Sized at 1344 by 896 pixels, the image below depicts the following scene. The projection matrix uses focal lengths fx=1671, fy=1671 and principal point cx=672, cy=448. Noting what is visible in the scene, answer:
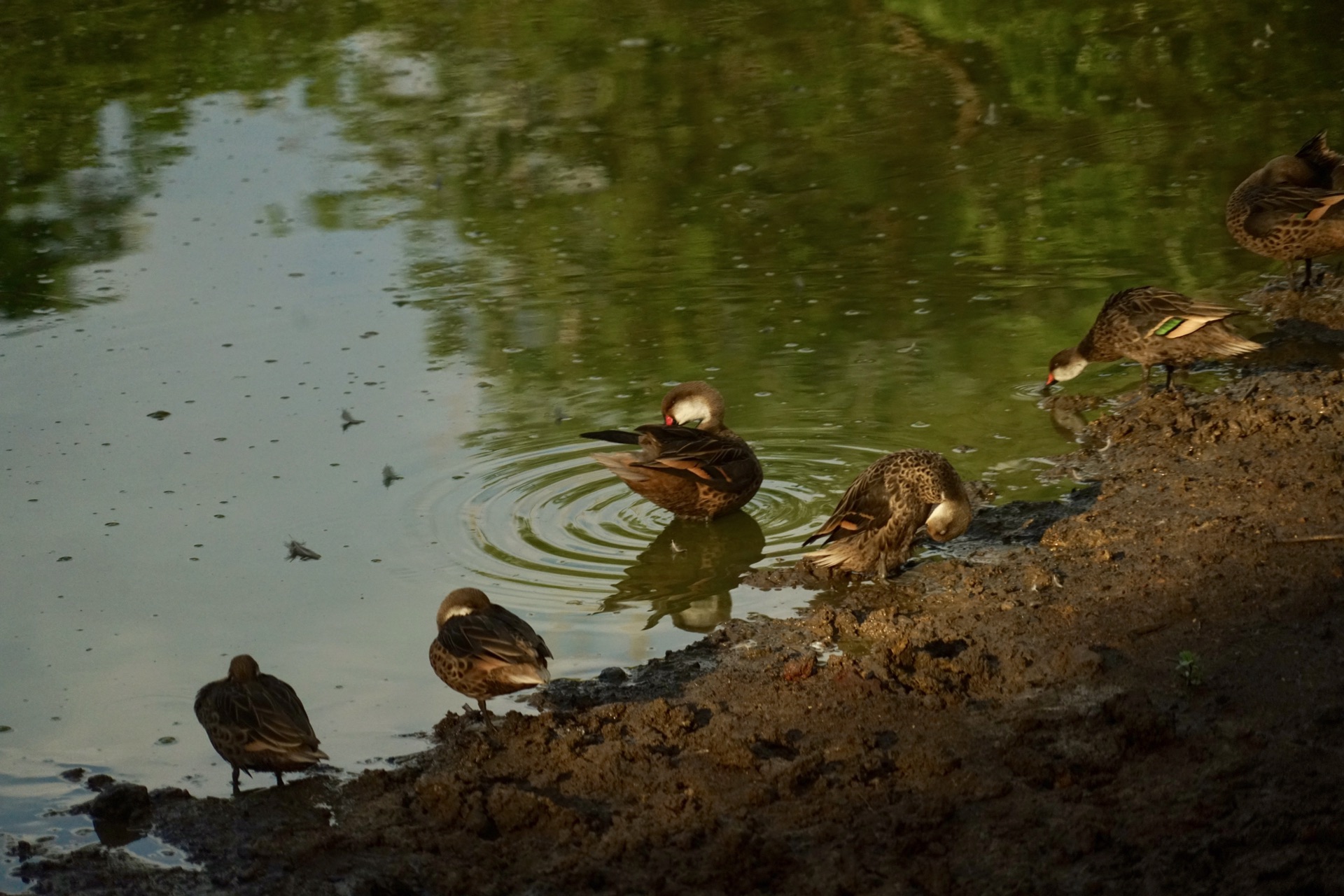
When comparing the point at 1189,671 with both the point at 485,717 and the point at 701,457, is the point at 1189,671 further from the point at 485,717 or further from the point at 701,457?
the point at 701,457

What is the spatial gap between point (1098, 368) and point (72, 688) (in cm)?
673

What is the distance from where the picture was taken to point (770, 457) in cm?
973

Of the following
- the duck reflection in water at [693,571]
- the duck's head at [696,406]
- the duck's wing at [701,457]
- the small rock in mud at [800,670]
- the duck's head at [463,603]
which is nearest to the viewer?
the small rock in mud at [800,670]

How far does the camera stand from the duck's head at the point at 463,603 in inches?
278

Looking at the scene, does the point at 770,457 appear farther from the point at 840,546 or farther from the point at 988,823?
the point at 988,823

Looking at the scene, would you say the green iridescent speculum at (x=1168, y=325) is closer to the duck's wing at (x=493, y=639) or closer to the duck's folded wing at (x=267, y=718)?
the duck's wing at (x=493, y=639)

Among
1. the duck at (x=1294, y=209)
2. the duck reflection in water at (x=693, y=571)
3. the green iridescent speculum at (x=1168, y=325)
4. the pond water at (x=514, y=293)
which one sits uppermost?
the duck at (x=1294, y=209)

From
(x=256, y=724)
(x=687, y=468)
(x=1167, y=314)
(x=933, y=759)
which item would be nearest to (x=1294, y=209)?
(x=1167, y=314)

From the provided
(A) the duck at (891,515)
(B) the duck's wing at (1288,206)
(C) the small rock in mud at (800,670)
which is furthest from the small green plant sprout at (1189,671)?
(B) the duck's wing at (1288,206)

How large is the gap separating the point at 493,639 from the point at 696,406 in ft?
9.76

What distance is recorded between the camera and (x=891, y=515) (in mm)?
7910

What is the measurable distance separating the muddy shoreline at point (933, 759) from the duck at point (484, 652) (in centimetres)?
15

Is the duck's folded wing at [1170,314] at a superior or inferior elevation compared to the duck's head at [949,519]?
superior

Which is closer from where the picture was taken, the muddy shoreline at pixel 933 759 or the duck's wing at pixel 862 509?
the muddy shoreline at pixel 933 759
